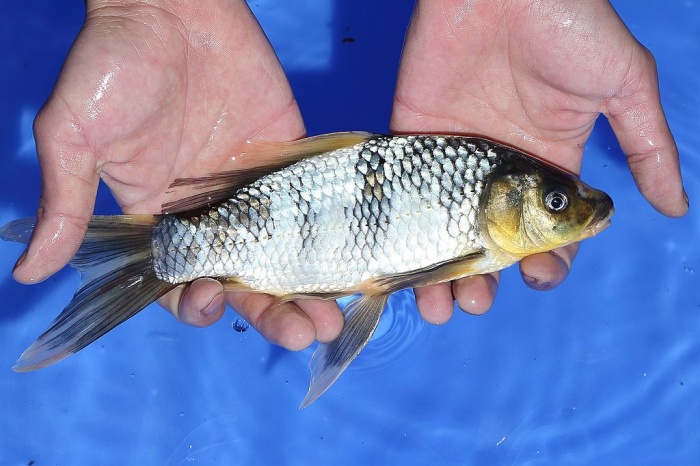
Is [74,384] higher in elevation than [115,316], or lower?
lower

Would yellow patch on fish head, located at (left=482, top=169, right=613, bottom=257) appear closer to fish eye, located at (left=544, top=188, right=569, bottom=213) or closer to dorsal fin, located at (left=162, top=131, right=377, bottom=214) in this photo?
fish eye, located at (left=544, top=188, right=569, bottom=213)

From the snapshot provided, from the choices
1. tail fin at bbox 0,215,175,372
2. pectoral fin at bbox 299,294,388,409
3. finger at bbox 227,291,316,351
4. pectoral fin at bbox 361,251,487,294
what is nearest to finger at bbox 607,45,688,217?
pectoral fin at bbox 361,251,487,294

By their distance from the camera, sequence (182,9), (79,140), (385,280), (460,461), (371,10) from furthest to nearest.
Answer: (371,10) → (460,461) → (182,9) → (385,280) → (79,140)

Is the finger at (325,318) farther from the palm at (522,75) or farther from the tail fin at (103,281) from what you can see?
the palm at (522,75)

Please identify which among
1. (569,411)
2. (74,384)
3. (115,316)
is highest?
(115,316)

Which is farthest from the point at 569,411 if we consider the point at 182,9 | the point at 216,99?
the point at 182,9

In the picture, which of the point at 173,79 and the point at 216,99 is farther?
the point at 216,99

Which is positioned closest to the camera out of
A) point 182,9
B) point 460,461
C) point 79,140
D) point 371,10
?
point 79,140

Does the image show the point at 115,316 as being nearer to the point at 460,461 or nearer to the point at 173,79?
the point at 173,79

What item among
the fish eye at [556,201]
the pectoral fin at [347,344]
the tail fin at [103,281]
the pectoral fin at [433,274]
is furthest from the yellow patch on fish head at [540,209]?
the tail fin at [103,281]
